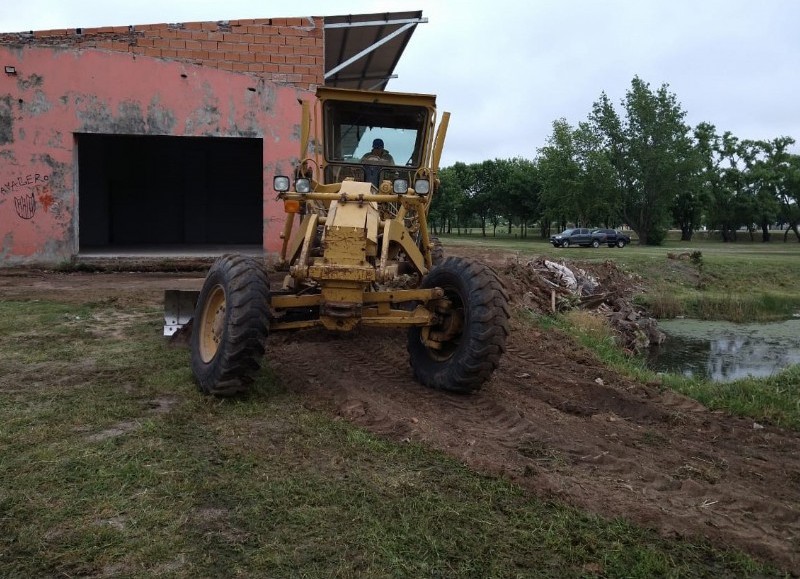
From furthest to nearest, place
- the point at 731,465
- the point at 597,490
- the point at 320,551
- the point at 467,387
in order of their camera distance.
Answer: the point at 467,387, the point at 731,465, the point at 597,490, the point at 320,551

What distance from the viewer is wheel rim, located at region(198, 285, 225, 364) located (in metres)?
6.22

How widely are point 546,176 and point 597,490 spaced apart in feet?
163

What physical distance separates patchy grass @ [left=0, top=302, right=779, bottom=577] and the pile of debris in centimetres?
898

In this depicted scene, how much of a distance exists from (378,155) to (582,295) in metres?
10.1

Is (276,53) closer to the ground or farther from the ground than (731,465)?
farther from the ground

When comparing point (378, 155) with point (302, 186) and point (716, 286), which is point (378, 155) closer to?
point (302, 186)

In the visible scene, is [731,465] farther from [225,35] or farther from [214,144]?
[214,144]

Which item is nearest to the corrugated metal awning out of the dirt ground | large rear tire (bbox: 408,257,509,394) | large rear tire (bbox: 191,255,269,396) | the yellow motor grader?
the yellow motor grader

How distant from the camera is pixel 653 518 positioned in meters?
→ 3.65

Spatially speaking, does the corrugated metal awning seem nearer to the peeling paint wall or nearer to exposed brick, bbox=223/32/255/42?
exposed brick, bbox=223/32/255/42

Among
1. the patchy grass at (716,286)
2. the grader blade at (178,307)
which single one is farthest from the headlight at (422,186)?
the patchy grass at (716,286)

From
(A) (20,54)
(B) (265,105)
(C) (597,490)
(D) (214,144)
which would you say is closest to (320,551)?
(C) (597,490)

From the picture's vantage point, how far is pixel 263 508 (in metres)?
3.67

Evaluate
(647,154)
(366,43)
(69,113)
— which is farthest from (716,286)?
(647,154)
